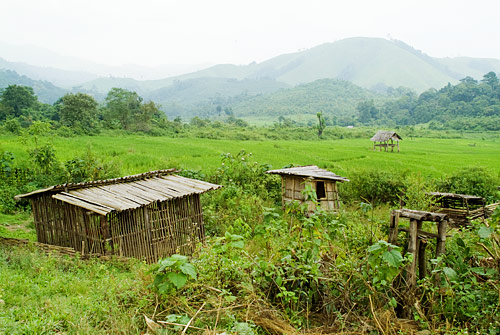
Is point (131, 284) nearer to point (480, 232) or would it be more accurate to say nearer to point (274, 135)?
point (480, 232)

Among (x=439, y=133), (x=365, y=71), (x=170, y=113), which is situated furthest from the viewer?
(x=365, y=71)

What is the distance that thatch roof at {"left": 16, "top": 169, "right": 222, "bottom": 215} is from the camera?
23.1 feet

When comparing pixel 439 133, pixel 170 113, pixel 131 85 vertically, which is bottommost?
pixel 439 133

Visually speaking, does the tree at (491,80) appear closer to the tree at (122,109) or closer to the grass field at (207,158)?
the grass field at (207,158)

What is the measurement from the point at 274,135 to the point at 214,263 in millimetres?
33627

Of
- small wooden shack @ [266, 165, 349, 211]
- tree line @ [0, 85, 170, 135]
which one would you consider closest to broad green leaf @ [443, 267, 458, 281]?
small wooden shack @ [266, 165, 349, 211]

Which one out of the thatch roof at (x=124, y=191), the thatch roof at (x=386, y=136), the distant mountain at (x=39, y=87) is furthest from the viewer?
the distant mountain at (x=39, y=87)

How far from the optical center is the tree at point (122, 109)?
34625 mm

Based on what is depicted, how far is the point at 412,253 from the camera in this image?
3883mm

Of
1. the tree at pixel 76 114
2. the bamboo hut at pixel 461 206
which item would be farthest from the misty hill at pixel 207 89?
the bamboo hut at pixel 461 206

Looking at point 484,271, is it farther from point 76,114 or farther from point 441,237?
point 76,114

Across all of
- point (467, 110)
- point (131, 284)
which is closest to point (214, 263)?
point (131, 284)

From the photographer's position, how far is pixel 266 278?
4.07 m

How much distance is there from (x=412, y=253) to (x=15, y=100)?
36520 millimetres
